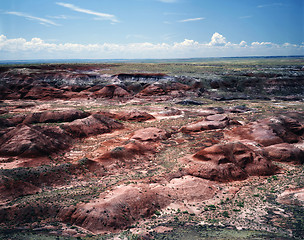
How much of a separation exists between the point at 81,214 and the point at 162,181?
324 inches

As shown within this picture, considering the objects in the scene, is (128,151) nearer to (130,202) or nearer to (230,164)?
(130,202)

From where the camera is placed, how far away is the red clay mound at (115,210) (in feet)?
50.8

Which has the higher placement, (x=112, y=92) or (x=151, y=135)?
(x=112, y=92)

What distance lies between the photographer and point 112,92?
222 feet

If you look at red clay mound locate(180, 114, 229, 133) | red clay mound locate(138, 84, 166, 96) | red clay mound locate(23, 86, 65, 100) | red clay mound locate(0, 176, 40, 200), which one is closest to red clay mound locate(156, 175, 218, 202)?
red clay mound locate(0, 176, 40, 200)

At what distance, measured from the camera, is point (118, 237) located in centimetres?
1434

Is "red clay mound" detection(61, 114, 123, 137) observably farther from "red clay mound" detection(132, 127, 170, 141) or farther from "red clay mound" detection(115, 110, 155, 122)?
"red clay mound" detection(132, 127, 170, 141)

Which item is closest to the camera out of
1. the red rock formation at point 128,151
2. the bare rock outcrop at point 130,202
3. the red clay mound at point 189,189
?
the bare rock outcrop at point 130,202

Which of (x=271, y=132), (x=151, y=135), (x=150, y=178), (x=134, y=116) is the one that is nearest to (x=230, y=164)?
(x=150, y=178)

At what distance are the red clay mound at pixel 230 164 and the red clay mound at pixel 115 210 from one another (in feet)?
21.0

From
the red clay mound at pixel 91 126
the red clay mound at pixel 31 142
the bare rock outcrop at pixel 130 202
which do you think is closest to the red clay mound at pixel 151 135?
the red clay mound at pixel 91 126

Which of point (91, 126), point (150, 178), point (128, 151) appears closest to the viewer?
point (150, 178)

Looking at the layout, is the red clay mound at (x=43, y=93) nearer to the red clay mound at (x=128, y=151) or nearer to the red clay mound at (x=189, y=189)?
the red clay mound at (x=128, y=151)

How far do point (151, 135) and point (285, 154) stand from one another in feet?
56.9
